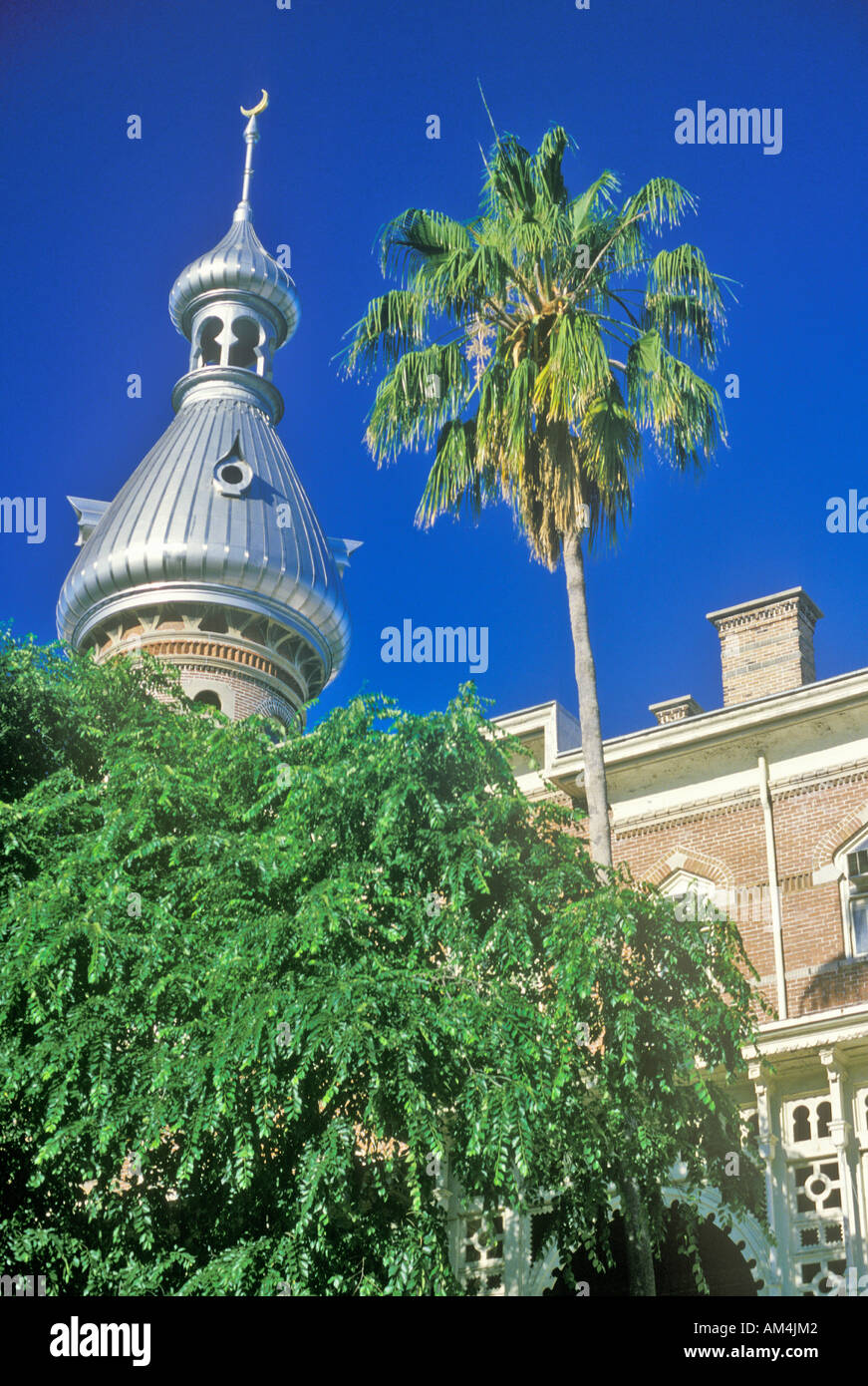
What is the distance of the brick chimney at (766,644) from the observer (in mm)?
21625

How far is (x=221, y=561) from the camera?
123 feet

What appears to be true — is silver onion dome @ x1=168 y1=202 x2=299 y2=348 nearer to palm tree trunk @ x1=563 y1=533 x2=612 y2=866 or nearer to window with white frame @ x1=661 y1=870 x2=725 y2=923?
window with white frame @ x1=661 y1=870 x2=725 y2=923

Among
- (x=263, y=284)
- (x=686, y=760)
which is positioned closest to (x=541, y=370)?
(x=686, y=760)

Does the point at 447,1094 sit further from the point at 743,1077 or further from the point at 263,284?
the point at 263,284

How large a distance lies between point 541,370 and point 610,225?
2.02 metres

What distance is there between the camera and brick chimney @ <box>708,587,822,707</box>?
21.6 meters

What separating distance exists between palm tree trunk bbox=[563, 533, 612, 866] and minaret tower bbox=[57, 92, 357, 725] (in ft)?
63.1

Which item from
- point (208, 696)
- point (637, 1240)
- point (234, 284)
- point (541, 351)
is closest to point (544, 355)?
point (541, 351)

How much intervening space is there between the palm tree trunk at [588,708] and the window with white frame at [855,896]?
4.12 m

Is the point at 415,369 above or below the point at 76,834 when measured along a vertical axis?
above

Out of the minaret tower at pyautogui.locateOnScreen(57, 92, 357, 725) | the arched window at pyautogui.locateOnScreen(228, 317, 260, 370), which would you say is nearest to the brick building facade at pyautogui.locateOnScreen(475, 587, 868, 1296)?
the minaret tower at pyautogui.locateOnScreen(57, 92, 357, 725)

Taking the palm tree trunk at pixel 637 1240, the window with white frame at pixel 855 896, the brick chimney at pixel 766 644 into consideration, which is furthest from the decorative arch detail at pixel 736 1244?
the brick chimney at pixel 766 644

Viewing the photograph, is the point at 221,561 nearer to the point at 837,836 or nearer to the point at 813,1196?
the point at 837,836

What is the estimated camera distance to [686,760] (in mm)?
20406
